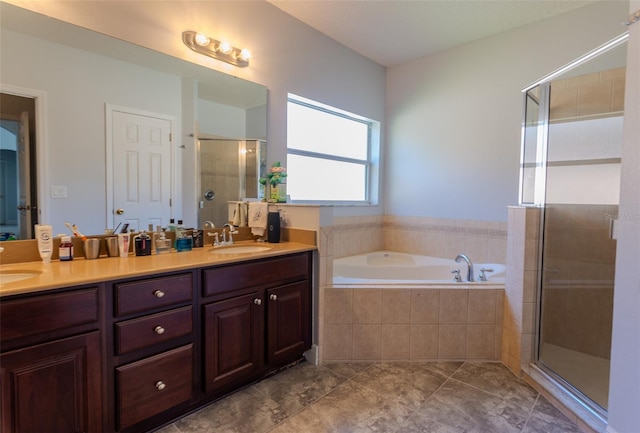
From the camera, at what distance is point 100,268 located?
147cm

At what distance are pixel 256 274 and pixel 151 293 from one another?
588 mm

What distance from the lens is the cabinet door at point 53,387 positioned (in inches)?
44.9

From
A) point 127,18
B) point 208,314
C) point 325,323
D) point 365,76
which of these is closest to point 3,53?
point 127,18

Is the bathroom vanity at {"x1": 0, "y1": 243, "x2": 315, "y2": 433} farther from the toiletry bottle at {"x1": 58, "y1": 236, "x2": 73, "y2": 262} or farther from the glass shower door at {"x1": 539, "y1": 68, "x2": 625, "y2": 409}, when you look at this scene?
the glass shower door at {"x1": 539, "y1": 68, "x2": 625, "y2": 409}

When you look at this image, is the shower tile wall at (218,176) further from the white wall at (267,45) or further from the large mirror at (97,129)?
the white wall at (267,45)

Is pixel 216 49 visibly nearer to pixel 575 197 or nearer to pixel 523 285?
pixel 523 285

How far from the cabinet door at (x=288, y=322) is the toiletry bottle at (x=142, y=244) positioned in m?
0.75

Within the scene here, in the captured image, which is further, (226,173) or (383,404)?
(226,173)

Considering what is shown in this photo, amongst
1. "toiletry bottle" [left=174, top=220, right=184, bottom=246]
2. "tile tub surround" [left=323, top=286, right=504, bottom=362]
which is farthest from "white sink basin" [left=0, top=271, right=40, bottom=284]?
"tile tub surround" [left=323, top=286, right=504, bottom=362]

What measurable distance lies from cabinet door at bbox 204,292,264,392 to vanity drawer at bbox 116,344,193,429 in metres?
0.11

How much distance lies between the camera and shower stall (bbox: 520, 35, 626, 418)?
214 centimetres

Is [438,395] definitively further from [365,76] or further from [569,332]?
[365,76]

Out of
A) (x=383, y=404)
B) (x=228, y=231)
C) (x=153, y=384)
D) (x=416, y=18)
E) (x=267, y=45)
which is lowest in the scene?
(x=383, y=404)

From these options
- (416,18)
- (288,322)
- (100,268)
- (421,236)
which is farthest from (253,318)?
(416,18)
